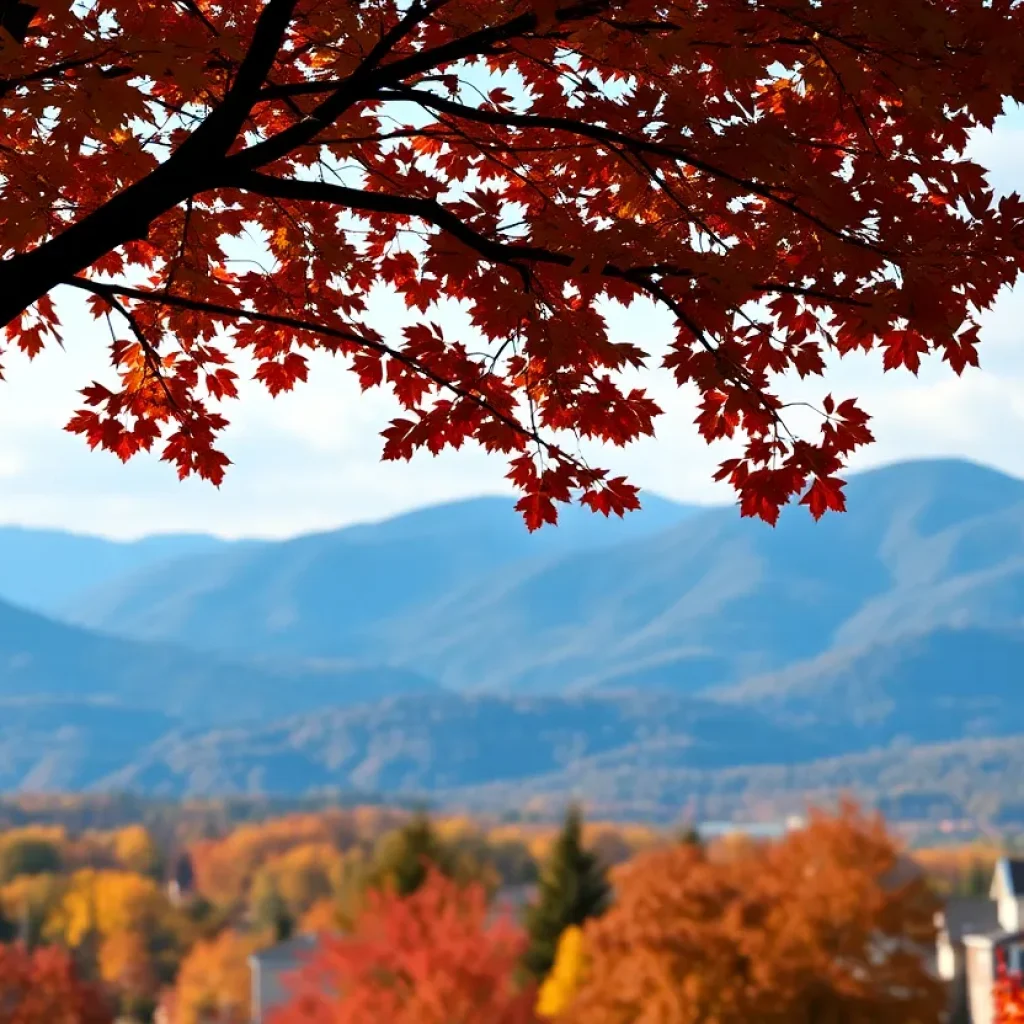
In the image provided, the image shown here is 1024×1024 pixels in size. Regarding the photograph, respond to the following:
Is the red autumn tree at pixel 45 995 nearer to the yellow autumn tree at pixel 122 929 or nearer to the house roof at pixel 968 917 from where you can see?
the house roof at pixel 968 917

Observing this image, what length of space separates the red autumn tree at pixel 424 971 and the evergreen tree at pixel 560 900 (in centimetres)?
1771

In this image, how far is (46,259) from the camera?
21.3 feet

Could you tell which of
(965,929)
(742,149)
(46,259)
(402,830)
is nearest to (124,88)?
(46,259)

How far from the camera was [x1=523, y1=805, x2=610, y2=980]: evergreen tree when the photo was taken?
69312mm

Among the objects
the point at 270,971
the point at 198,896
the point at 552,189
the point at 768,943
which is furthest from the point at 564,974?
the point at 198,896

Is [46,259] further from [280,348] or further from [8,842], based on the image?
[8,842]

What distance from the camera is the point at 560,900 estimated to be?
69.5m

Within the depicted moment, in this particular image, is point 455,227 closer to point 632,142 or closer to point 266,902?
point 632,142

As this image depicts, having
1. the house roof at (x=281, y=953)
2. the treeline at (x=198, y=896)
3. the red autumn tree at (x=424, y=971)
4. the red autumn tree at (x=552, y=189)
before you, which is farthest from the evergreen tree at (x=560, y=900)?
the red autumn tree at (x=552, y=189)

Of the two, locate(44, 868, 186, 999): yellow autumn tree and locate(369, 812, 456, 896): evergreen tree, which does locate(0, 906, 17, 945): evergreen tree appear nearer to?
locate(44, 868, 186, 999): yellow autumn tree

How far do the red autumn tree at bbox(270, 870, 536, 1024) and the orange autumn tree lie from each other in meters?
3.15

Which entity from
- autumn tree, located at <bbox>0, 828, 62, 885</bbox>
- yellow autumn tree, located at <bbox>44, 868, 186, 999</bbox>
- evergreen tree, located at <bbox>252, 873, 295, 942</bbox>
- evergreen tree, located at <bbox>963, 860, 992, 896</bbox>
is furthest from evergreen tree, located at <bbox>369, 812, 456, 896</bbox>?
autumn tree, located at <bbox>0, 828, 62, 885</bbox>

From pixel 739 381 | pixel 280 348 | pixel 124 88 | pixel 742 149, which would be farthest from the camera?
pixel 280 348

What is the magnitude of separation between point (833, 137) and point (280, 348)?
2.86 m
